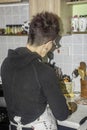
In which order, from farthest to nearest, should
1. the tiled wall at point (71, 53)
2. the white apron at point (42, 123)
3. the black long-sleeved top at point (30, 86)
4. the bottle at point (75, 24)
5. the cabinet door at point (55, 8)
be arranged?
the tiled wall at point (71, 53) → the bottle at point (75, 24) → the cabinet door at point (55, 8) → the white apron at point (42, 123) → the black long-sleeved top at point (30, 86)

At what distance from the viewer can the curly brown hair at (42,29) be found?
139 centimetres

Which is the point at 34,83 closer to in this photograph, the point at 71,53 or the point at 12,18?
the point at 71,53

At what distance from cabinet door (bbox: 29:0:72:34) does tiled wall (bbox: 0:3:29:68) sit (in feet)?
1.49

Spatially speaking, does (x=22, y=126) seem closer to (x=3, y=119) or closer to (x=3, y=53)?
(x=3, y=119)

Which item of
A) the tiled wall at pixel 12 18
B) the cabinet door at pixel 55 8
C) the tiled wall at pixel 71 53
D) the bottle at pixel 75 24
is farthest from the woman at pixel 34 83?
the tiled wall at pixel 12 18

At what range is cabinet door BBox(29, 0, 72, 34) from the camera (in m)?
1.89

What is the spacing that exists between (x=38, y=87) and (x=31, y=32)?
33 centimetres

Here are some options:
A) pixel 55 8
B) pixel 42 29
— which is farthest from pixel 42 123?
pixel 55 8

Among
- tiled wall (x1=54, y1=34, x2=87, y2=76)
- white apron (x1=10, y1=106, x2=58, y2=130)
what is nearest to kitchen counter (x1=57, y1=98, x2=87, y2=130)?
white apron (x1=10, y1=106, x2=58, y2=130)

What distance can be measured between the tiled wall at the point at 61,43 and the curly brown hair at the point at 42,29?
0.84m

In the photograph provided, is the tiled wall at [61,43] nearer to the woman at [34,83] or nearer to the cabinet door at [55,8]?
the cabinet door at [55,8]


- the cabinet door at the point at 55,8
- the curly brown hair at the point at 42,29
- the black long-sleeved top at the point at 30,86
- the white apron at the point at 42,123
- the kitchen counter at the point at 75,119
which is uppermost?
the cabinet door at the point at 55,8

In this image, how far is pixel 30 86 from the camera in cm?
133

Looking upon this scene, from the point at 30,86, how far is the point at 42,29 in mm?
336
